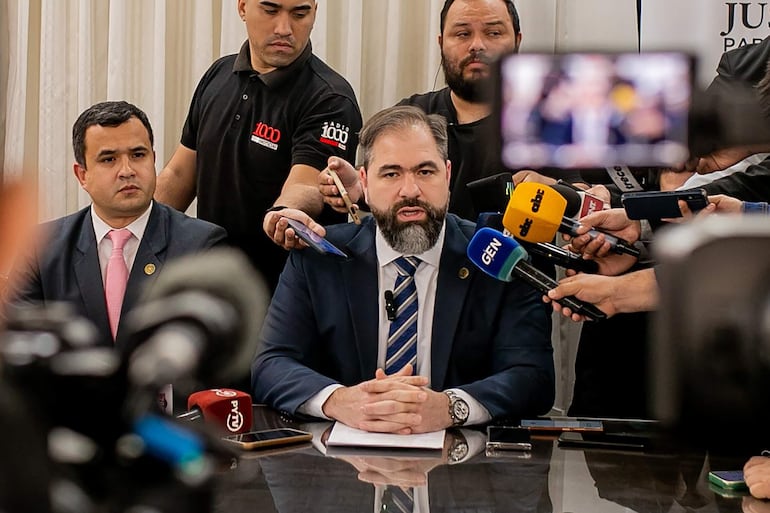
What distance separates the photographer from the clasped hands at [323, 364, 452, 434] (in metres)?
2.08

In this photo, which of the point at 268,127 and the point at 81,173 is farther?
the point at 268,127

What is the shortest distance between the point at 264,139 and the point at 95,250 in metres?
0.76

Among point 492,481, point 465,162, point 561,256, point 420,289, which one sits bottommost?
point 492,481

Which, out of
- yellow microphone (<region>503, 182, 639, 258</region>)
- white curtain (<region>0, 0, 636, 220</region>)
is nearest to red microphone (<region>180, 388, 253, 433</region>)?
yellow microphone (<region>503, 182, 639, 258</region>)

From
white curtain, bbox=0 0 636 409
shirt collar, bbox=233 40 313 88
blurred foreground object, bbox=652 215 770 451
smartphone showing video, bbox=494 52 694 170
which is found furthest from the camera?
white curtain, bbox=0 0 636 409

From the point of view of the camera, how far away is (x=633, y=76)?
117 cm

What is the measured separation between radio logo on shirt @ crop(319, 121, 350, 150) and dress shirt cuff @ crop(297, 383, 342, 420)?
3.35 feet

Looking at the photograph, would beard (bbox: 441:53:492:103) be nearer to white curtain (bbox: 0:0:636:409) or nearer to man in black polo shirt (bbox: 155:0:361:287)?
man in black polo shirt (bbox: 155:0:361:287)

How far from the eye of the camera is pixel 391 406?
6.83 feet

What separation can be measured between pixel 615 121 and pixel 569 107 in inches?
2.4

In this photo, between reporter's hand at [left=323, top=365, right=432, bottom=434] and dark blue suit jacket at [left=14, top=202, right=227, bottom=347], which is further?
dark blue suit jacket at [left=14, top=202, right=227, bottom=347]

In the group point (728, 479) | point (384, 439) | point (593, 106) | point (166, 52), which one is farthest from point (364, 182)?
point (166, 52)

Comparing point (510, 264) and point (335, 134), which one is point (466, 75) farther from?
point (510, 264)

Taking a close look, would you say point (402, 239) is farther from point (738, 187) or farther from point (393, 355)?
point (738, 187)
